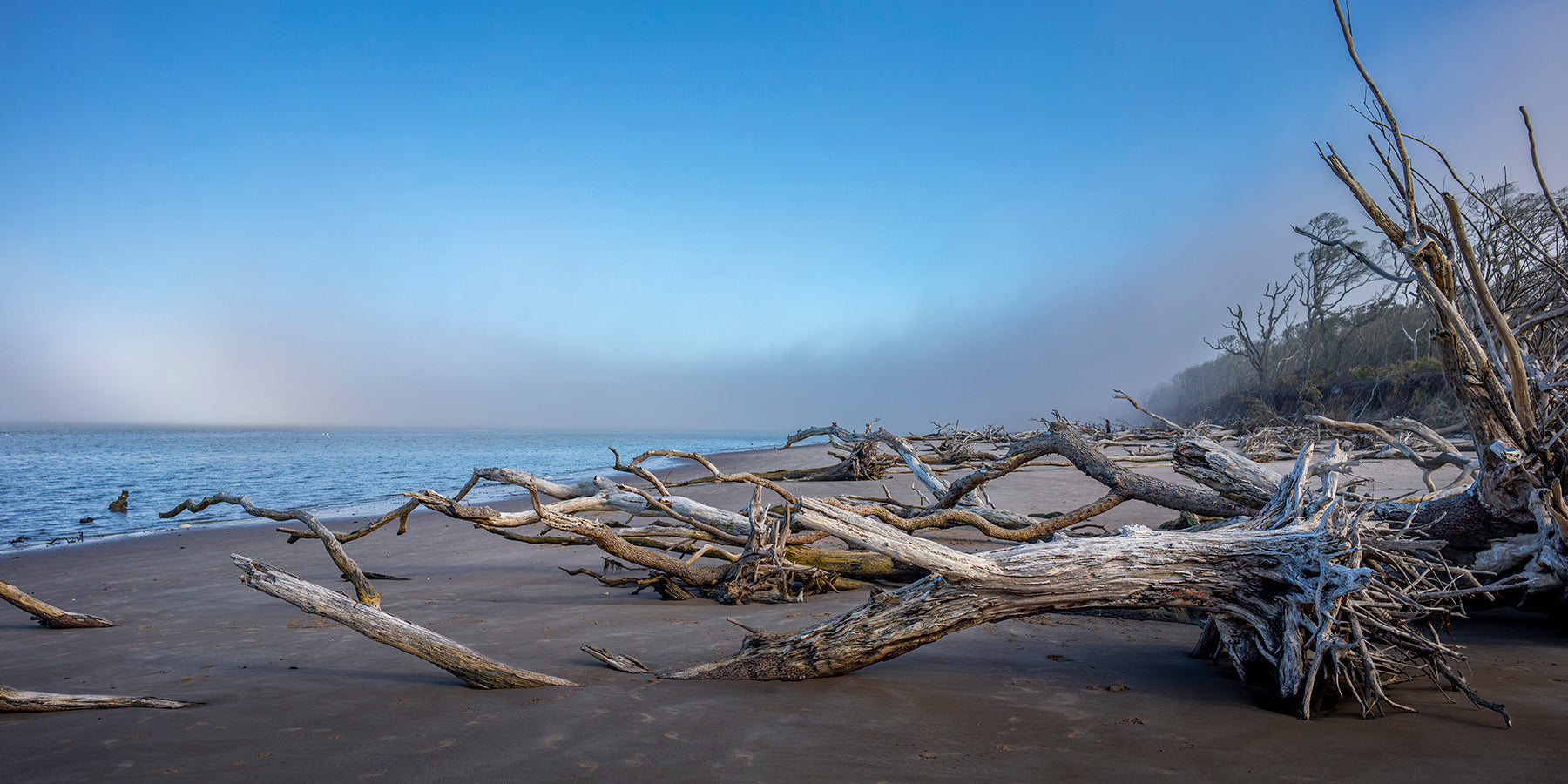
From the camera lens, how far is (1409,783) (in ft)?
7.22

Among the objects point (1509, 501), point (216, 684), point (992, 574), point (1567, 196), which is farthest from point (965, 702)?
point (1567, 196)

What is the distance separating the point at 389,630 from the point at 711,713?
1.47 m

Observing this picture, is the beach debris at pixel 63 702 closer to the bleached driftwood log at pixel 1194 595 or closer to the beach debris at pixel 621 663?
the beach debris at pixel 621 663

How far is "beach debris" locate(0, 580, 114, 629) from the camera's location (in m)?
4.40

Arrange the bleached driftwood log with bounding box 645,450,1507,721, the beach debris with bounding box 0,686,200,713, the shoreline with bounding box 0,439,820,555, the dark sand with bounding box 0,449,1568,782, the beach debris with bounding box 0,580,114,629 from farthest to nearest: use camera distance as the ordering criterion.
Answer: the shoreline with bounding box 0,439,820,555 < the beach debris with bounding box 0,580,114,629 < the beach debris with bounding box 0,686,200,713 < the bleached driftwood log with bounding box 645,450,1507,721 < the dark sand with bounding box 0,449,1568,782

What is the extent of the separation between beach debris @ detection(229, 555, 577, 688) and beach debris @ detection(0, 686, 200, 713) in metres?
0.68

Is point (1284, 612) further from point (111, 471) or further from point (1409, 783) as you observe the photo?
point (111, 471)

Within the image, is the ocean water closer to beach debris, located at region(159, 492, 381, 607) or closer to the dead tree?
beach debris, located at region(159, 492, 381, 607)

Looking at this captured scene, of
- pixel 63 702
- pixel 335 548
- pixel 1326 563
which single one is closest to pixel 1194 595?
pixel 1326 563

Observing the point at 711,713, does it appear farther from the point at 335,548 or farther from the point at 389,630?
the point at 335,548

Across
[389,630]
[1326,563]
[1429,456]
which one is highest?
[1429,456]

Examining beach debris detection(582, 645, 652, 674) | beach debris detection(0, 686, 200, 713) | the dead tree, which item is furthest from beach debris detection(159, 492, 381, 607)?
the dead tree

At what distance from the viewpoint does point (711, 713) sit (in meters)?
2.93

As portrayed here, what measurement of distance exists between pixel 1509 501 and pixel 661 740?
4.48 m
